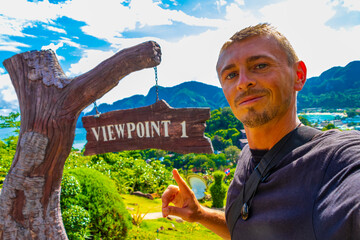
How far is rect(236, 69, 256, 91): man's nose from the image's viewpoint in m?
1.08

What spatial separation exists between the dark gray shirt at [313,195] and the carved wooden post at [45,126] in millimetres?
1935

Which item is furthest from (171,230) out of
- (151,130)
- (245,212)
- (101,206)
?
(245,212)

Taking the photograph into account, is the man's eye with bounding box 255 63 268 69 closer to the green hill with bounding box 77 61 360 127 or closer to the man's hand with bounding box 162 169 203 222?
the man's hand with bounding box 162 169 203 222

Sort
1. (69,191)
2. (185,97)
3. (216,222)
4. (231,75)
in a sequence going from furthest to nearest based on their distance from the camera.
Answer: (185,97), (69,191), (216,222), (231,75)

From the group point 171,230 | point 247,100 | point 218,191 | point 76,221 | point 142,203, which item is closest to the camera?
point 247,100

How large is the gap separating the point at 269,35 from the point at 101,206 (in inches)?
140

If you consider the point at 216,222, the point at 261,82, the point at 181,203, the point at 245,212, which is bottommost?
the point at 216,222

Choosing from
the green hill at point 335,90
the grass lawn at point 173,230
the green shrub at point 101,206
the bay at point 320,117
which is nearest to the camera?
the green shrub at point 101,206

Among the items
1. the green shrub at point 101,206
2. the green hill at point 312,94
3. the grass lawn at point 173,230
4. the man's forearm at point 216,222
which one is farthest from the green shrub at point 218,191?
the green hill at point 312,94

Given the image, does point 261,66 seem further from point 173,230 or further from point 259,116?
point 173,230

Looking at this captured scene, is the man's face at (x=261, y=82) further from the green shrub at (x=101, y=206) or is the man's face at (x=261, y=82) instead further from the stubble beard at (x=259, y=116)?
the green shrub at (x=101, y=206)

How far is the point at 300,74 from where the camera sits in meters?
1.17

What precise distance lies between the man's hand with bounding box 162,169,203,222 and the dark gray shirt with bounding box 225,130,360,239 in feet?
1.96

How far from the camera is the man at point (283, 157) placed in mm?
744
